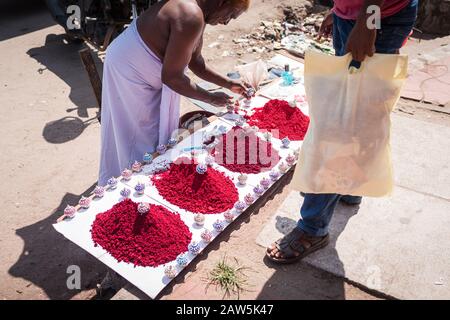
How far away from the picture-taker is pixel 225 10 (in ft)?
7.31

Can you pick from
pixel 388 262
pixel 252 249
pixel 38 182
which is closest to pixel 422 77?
pixel 388 262

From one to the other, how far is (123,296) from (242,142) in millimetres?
1330

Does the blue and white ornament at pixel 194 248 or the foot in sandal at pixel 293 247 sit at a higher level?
the foot in sandal at pixel 293 247

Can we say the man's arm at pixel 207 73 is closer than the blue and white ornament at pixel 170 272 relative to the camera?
No

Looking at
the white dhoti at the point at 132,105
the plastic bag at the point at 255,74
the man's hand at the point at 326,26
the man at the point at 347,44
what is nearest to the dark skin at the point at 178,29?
the white dhoti at the point at 132,105

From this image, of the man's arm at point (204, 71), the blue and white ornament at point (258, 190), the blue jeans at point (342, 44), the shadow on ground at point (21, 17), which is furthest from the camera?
A: the shadow on ground at point (21, 17)

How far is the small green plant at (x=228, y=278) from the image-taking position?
2.00 m

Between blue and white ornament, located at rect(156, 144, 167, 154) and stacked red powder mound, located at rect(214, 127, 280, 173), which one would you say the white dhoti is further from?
stacked red powder mound, located at rect(214, 127, 280, 173)

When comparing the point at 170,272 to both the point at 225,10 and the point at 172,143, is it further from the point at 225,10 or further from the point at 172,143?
the point at 225,10

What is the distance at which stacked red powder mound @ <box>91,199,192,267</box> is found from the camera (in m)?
2.04

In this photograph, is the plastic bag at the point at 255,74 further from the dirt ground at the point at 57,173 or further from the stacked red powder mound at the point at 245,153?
the dirt ground at the point at 57,173

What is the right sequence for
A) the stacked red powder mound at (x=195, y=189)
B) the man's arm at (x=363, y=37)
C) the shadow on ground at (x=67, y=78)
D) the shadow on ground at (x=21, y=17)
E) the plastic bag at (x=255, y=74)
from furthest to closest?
the shadow on ground at (x=21, y=17) < the shadow on ground at (x=67, y=78) < the plastic bag at (x=255, y=74) < the stacked red powder mound at (x=195, y=189) < the man's arm at (x=363, y=37)

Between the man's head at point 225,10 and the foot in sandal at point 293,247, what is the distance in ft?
4.12

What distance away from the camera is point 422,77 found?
420 centimetres
